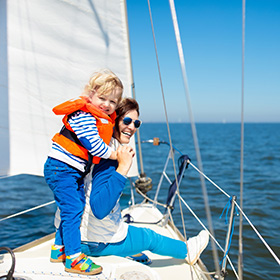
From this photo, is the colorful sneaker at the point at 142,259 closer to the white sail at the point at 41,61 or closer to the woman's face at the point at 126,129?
the woman's face at the point at 126,129

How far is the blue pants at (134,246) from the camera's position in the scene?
5.50 feet

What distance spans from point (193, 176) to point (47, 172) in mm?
9188

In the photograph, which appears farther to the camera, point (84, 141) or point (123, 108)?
point (123, 108)

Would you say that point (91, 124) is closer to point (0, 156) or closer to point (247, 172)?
point (0, 156)

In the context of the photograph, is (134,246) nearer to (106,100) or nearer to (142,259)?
(142,259)

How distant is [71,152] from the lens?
1.55 metres

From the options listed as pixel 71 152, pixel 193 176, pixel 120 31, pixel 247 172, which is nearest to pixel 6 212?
pixel 120 31

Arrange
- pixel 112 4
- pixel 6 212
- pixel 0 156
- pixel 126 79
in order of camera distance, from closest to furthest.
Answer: pixel 0 156 < pixel 112 4 < pixel 126 79 < pixel 6 212

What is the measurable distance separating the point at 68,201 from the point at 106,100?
56 centimetres

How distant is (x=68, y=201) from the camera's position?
1536 millimetres

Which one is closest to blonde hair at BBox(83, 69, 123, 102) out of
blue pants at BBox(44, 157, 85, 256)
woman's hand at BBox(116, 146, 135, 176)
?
woman's hand at BBox(116, 146, 135, 176)

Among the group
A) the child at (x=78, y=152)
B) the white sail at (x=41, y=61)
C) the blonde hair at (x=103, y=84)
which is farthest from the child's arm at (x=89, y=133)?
the white sail at (x=41, y=61)

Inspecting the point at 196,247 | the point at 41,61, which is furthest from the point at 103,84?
the point at 196,247

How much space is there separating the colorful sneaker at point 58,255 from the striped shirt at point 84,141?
0.48m
